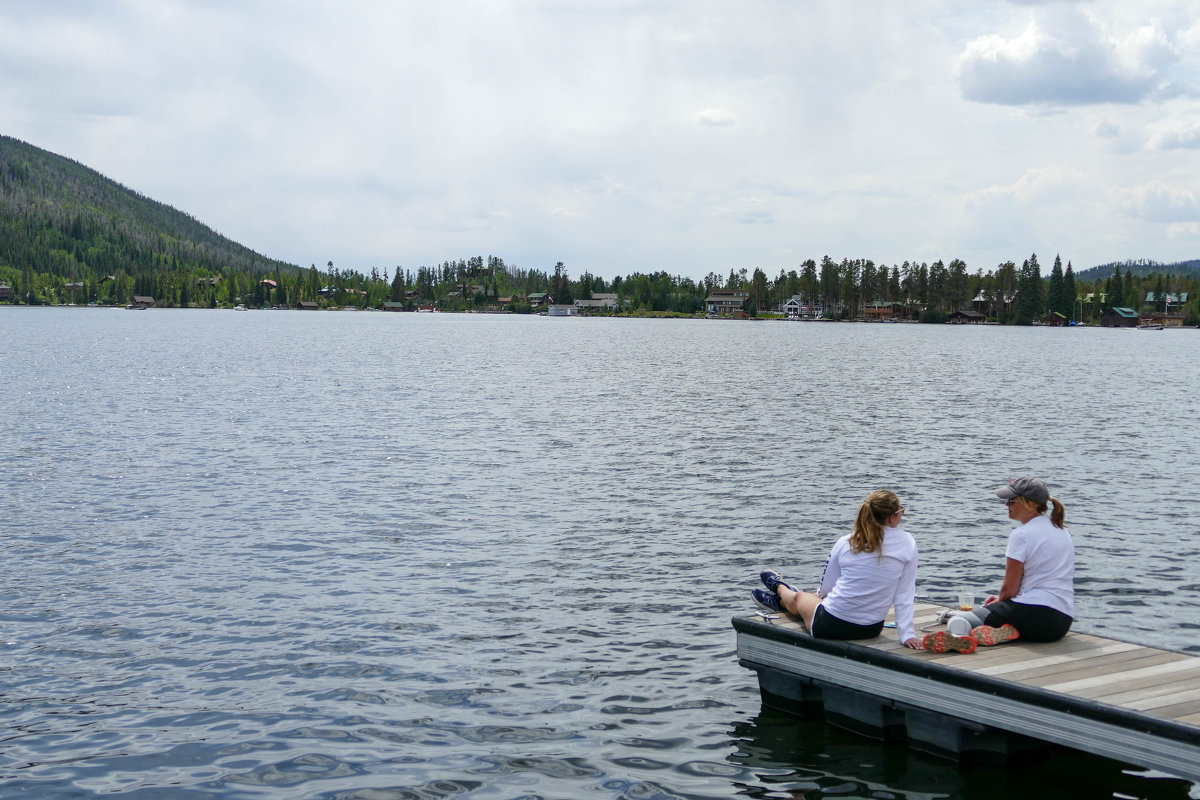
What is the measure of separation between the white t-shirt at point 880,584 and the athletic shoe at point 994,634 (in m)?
0.77

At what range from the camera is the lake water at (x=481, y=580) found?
11.8m

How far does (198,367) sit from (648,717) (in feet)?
254

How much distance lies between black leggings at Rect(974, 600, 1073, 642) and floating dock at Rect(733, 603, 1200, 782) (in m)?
0.15

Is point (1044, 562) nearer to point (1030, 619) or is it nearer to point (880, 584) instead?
point (1030, 619)

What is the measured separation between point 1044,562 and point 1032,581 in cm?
29

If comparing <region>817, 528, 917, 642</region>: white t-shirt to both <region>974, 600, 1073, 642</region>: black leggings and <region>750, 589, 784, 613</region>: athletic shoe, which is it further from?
<region>750, 589, 784, 613</region>: athletic shoe

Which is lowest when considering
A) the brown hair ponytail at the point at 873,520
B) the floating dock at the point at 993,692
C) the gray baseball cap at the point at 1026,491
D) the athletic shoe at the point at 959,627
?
the floating dock at the point at 993,692

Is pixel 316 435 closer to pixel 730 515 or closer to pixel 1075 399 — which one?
pixel 730 515

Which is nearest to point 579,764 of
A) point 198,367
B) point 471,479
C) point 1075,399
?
point 471,479

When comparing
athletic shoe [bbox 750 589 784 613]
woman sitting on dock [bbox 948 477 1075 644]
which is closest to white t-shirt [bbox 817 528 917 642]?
woman sitting on dock [bbox 948 477 1075 644]

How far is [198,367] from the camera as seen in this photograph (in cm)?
8194

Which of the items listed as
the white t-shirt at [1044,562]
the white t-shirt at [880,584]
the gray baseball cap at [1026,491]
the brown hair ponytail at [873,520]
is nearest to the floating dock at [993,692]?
the white t-shirt at [880,584]

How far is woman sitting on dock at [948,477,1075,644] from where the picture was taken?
11.9 m

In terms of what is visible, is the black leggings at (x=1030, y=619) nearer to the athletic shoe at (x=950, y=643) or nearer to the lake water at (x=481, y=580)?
the athletic shoe at (x=950, y=643)
